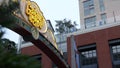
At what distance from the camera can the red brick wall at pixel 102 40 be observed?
86.6 feet

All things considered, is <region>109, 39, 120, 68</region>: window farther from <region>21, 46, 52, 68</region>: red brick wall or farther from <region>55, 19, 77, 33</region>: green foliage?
<region>55, 19, 77, 33</region>: green foliage

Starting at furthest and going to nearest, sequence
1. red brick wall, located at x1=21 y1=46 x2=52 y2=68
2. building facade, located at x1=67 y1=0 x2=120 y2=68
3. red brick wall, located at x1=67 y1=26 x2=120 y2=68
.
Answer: red brick wall, located at x1=21 y1=46 x2=52 y2=68, building facade, located at x1=67 y1=0 x2=120 y2=68, red brick wall, located at x1=67 y1=26 x2=120 y2=68

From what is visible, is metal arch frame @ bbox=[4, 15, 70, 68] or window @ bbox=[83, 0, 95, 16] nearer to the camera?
metal arch frame @ bbox=[4, 15, 70, 68]

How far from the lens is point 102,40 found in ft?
89.8

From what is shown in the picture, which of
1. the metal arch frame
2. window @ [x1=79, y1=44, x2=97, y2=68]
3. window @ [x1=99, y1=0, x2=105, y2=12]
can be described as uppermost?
window @ [x1=99, y1=0, x2=105, y2=12]

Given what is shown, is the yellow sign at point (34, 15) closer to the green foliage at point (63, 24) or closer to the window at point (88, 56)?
the window at point (88, 56)

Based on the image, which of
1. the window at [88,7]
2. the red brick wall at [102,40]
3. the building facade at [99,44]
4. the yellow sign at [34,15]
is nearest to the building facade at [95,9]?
the window at [88,7]

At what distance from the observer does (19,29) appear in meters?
17.4

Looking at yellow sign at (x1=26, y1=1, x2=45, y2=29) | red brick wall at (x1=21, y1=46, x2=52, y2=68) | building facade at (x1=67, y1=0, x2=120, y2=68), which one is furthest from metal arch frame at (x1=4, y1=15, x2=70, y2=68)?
red brick wall at (x1=21, y1=46, x2=52, y2=68)

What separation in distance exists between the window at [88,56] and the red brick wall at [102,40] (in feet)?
1.78

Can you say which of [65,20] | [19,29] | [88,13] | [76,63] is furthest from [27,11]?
[88,13]

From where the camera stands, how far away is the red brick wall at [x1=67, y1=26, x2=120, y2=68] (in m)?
26.4

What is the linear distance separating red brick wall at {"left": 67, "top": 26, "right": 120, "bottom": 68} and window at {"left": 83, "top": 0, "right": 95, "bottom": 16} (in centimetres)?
2961

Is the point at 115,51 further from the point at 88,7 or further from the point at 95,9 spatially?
the point at 88,7
